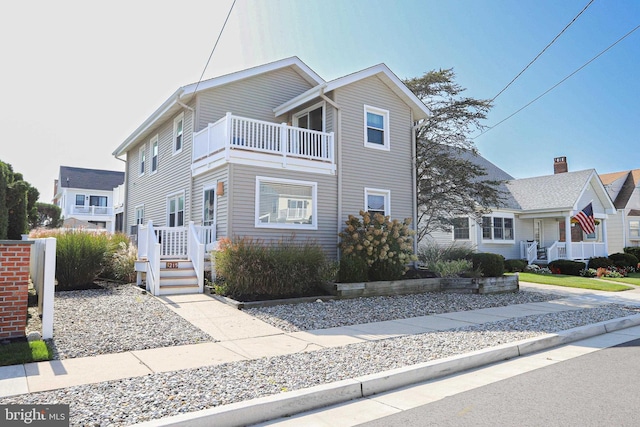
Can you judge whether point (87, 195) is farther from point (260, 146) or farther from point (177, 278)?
point (177, 278)

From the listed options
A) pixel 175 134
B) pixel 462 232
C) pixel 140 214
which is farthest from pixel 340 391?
pixel 462 232

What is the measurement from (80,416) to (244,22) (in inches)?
370

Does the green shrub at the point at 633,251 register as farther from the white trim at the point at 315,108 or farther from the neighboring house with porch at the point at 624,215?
the white trim at the point at 315,108

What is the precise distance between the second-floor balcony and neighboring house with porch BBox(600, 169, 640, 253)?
80.8ft

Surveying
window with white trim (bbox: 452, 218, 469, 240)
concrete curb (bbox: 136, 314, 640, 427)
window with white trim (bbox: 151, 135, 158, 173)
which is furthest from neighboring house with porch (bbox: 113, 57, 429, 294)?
window with white trim (bbox: 452, 218, 469, 240)

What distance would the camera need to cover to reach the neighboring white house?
142 feet

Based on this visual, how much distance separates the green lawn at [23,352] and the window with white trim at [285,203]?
7.34 metres

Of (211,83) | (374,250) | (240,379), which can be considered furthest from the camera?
(211,83)

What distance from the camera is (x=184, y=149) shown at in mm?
15430

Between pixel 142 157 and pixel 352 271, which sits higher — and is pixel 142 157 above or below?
above

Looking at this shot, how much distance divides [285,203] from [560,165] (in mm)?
25106

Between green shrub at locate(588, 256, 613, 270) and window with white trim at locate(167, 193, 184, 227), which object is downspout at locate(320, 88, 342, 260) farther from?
green shrub at locate(588, 256, 613, 270)

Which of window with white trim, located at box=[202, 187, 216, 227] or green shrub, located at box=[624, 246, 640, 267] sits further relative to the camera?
green shrub, located at box=[624, 246, 640, 267]

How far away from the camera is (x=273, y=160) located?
12.9m
